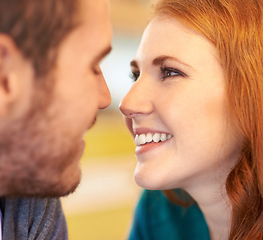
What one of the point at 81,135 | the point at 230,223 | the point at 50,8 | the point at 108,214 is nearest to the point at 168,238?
the point at 230,223

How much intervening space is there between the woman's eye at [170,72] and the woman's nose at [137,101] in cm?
7

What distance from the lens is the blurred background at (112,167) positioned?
3494mm

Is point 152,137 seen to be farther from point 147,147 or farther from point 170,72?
point 170,72

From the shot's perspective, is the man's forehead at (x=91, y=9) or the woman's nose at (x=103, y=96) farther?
the woman's nose at (x=103, y=96)

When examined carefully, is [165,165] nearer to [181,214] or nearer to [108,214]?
[181,214]

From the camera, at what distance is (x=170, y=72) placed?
1315mm

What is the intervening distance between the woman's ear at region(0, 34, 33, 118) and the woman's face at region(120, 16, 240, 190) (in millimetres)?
438

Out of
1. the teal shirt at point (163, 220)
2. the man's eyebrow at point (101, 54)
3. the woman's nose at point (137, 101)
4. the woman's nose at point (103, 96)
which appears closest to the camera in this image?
the man's eyebrow at point (101, 54)

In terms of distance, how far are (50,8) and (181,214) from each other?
107cm

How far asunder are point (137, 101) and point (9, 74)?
1.55 ft

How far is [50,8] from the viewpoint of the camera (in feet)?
3.06

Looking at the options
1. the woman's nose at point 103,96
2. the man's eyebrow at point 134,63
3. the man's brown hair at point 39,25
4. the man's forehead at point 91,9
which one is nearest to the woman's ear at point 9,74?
the man's brown hair at point 39,25

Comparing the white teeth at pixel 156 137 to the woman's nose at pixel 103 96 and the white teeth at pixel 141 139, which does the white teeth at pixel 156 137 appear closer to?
the white teeth at pixel 141 139

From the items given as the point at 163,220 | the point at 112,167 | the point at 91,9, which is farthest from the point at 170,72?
the point at 112,167
